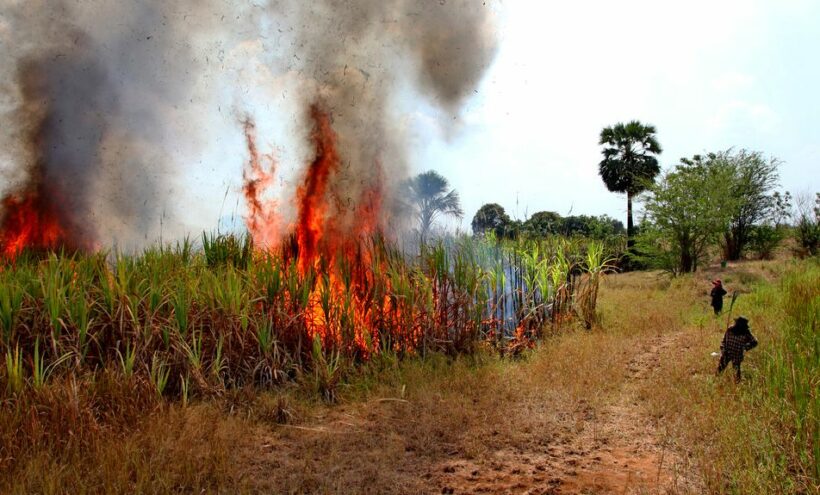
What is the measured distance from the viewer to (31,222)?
13664 millimetres

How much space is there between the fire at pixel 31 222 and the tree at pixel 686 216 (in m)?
21.4

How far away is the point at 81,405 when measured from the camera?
4926 millimetres

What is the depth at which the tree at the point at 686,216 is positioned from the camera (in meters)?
20.9

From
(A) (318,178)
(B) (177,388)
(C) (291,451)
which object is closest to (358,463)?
(C) (291,451)

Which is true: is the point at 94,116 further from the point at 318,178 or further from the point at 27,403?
the point at 27,403

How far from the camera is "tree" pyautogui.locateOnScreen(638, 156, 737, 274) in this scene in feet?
68.4

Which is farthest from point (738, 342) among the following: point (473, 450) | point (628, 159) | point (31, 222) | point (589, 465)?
point (628, 159)

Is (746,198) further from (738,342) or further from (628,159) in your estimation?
(738,342)

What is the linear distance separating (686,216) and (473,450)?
19.8 metres

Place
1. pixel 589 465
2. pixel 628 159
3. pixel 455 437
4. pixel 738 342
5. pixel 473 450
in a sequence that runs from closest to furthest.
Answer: pixel 589 465, pixel 473 450, pixel 455 437, pixel 738 342, pixel 628 159

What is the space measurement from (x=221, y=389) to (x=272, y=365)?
70cm

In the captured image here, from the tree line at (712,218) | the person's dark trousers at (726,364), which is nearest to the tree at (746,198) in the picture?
the tree line at (712,218)

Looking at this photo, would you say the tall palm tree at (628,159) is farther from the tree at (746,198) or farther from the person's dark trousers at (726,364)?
the person's dark trousers at (726,364)

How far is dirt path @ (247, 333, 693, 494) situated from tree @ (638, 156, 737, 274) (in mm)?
17168
